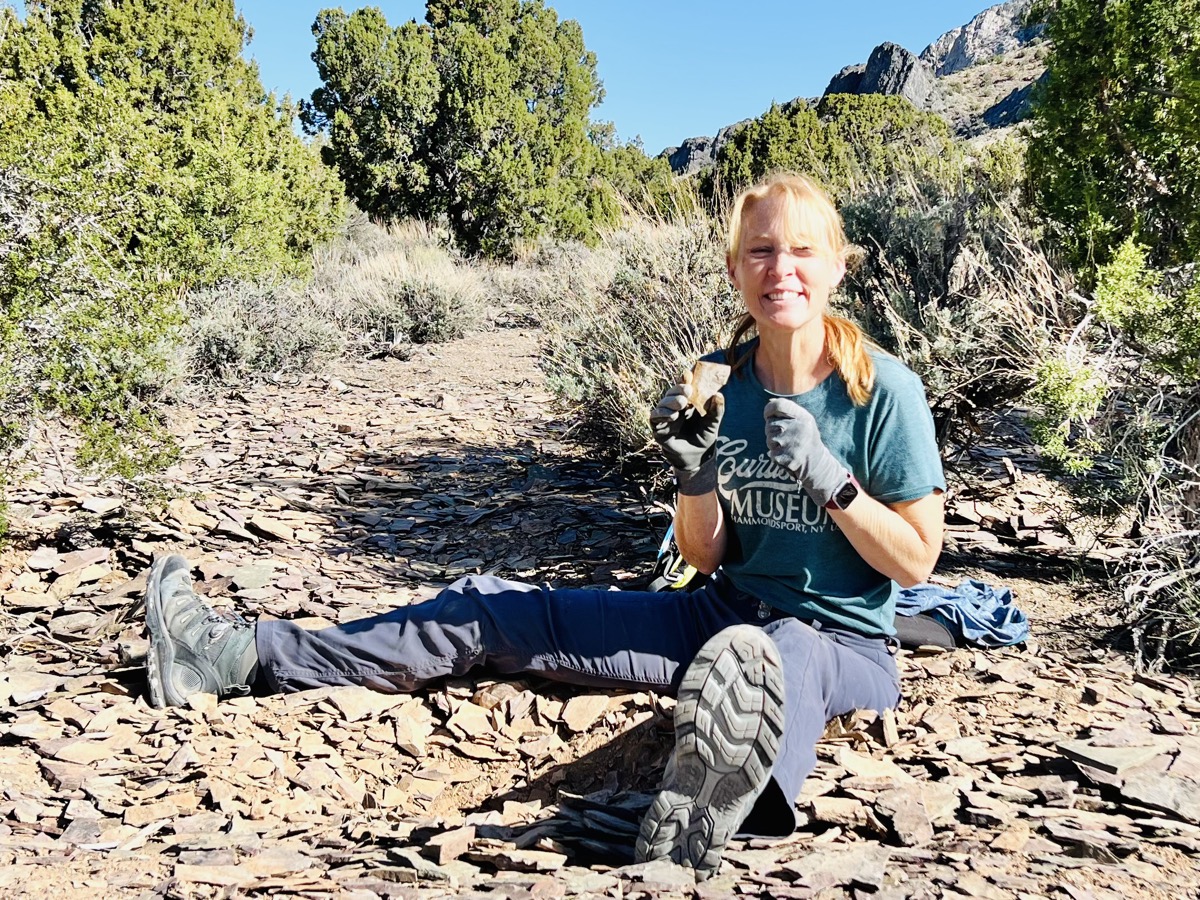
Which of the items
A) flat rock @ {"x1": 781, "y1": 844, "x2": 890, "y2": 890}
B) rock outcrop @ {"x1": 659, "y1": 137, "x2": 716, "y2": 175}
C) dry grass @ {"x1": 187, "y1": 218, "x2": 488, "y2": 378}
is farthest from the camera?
rock outcrop @ {"x1": 659, "y1": 137, "x2": 716, "y2": 175}

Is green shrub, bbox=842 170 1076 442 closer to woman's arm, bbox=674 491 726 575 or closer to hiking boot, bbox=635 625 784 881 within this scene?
woman's arm, bbox=674 491 726 575

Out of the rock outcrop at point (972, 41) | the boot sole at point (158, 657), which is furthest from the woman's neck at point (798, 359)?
the rock outcrop at point (972, 41)

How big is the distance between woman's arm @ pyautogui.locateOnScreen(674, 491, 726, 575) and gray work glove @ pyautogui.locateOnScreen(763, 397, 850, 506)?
361 mm

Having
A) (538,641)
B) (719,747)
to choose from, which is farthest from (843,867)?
(538,641)

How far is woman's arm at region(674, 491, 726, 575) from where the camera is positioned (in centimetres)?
Answer: 250

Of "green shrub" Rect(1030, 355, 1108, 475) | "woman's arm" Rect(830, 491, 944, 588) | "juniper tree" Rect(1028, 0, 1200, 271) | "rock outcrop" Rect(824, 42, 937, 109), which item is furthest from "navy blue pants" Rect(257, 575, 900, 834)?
"rock outcrop" Rect(824, 42, 937, 109)

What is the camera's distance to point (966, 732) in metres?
2.53

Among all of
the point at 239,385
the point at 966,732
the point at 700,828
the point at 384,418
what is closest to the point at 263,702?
the point at 700,828

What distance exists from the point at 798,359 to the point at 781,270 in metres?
0.25

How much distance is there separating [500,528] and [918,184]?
3760 millimetres

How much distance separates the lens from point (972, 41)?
6216 centimetres

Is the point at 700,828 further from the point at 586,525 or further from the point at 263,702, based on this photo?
the point at 586,525

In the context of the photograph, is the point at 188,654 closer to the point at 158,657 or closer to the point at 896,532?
the point at 158,657

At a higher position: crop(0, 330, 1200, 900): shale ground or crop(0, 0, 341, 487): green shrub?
crop(0, 0, 341, 487): green shrub
